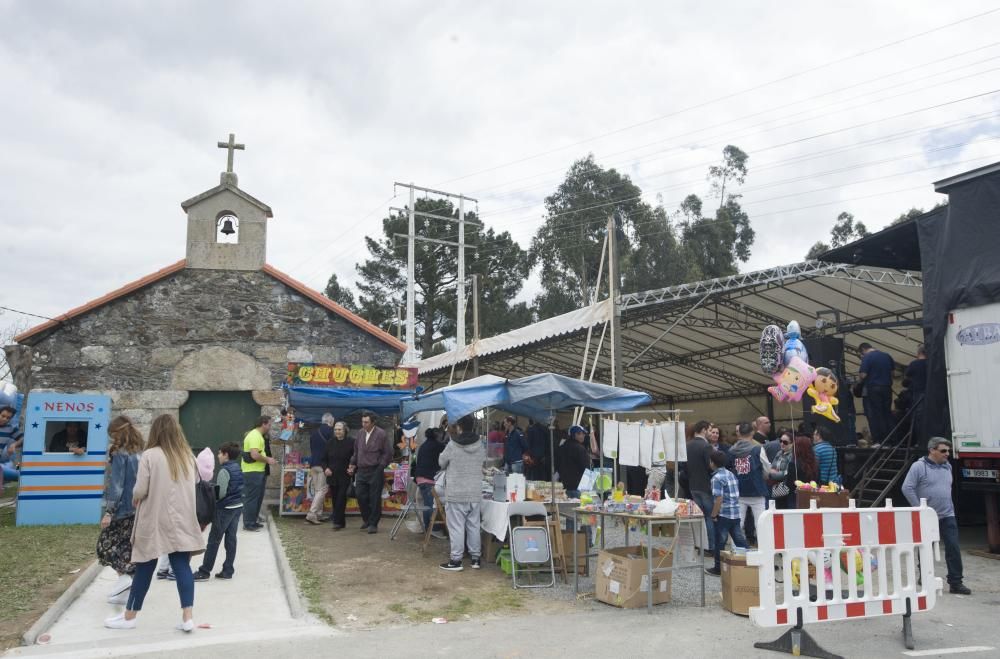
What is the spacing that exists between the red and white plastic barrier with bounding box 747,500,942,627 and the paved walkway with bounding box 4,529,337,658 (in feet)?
10.8


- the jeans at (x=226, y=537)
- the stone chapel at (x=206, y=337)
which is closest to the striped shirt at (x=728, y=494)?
the jeans at (x=226, y=537)

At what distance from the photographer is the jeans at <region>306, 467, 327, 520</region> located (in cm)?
1180

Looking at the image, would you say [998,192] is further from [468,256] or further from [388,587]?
[468,256]

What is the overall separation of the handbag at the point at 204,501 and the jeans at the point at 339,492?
4497 millimetres

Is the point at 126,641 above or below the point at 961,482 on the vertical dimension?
below

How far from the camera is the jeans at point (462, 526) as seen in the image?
8.46m

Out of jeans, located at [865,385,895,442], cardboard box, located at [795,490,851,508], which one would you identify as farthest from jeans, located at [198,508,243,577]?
jeans, located at [865,385,895,442]

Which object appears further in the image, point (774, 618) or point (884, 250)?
point (884, 250)

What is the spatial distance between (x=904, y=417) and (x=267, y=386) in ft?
33.6

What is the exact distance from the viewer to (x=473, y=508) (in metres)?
8.55

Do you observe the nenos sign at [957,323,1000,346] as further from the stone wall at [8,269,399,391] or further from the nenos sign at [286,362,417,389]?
the stone wall at [8,269,399,391]

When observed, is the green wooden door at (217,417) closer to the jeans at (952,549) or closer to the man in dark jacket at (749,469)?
the man in dark jacket at (749,469)

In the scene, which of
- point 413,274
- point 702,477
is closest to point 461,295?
point 413,274

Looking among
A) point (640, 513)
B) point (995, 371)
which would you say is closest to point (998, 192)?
point (995, 371)
